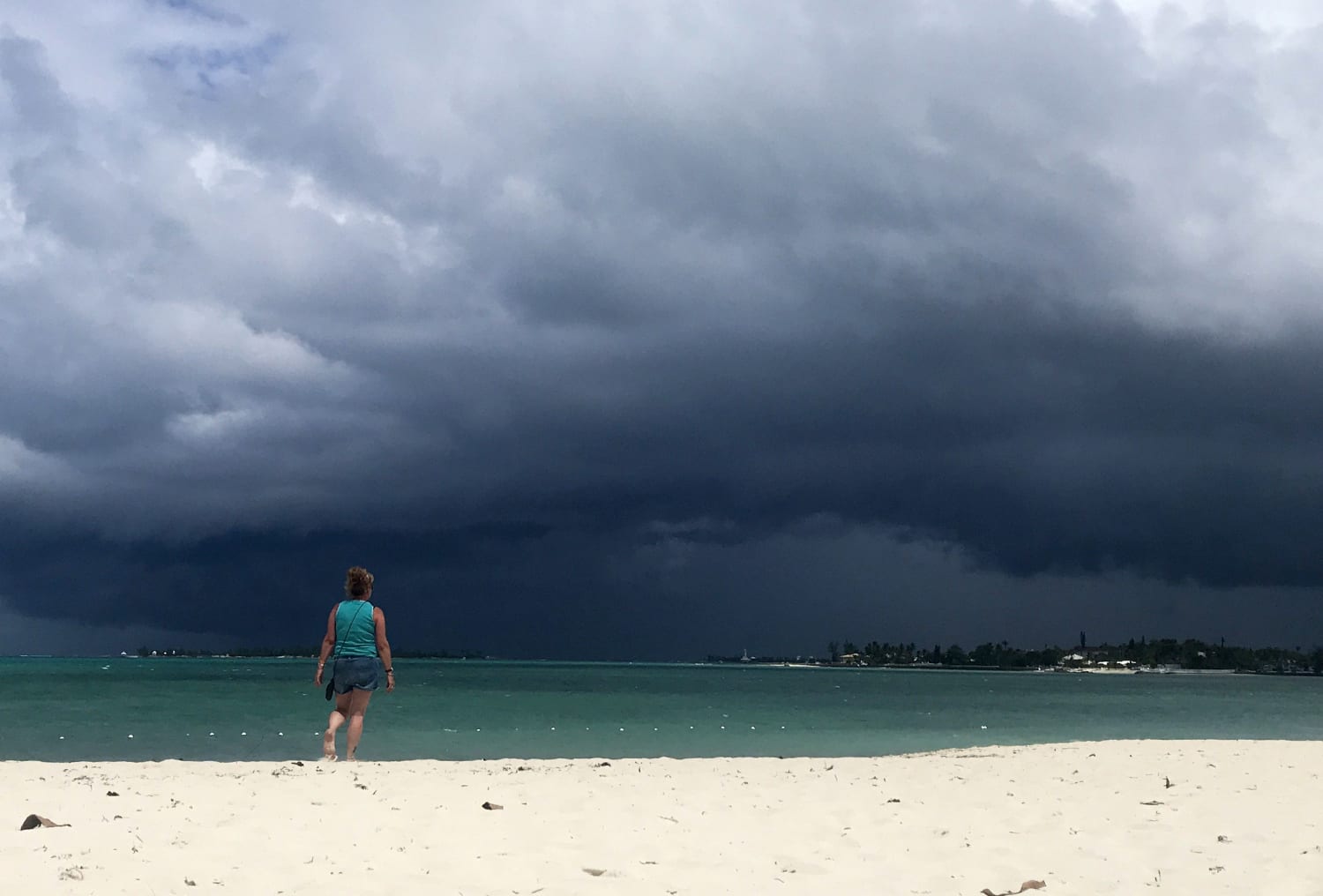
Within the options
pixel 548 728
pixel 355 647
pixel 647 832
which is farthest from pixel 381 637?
pixel 548 728

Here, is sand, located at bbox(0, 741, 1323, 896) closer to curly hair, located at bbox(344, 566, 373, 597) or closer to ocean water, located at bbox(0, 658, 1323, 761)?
curly hair, located at bbox(344, 566, 373, 597)

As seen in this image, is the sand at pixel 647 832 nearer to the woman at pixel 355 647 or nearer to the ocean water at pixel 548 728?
the woman at pixel 355 647

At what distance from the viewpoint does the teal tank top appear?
39.2ft

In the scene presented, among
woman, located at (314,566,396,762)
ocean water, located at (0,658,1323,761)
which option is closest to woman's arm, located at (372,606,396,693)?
woman, located at (314,566,396,762)

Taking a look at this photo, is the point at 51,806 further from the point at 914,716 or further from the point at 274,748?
the point at 914,716

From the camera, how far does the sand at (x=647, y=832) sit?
6.43m

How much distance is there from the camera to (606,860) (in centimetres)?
698

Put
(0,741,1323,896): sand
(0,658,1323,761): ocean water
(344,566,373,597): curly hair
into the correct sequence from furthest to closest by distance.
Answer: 1. (0,658,1323,761): ocean water
2. (344,566,373,597): curly hair
3. (0,741,1323,896): sand

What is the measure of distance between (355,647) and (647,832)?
204 inches

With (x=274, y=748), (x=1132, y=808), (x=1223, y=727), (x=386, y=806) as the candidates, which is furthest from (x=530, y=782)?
(x=1223, y=727)

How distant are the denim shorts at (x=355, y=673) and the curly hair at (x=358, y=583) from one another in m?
0.71

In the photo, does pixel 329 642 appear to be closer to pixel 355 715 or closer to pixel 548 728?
pixel 355 715

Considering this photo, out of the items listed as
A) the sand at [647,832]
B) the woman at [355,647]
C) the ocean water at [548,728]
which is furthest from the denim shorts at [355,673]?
the ocean water at [548,728]

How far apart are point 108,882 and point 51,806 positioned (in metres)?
2.87
